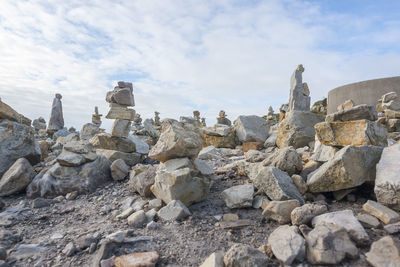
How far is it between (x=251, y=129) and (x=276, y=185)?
213 inches

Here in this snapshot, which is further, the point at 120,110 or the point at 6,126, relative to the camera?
the point at 120,110

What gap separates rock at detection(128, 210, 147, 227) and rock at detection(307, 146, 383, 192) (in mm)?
Result: 2375

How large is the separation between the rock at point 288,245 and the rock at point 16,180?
4.90 metres

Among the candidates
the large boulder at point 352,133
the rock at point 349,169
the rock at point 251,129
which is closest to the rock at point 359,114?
the large boulder at point 352,133

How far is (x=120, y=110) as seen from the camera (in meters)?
6.58

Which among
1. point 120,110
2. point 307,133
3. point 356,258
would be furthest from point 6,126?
point 307,133

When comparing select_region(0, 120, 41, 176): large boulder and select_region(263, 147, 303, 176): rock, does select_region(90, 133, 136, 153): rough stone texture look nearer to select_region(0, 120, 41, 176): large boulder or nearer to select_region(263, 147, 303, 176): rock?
select_region(0, 120, 41, 176): large boulder

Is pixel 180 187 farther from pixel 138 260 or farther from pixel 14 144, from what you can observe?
pixel 14 144

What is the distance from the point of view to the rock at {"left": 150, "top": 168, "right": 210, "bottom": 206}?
10.7 feet

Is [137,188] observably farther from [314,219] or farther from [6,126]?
[6,126]

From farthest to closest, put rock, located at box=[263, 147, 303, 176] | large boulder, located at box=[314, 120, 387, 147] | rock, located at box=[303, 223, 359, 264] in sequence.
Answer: rock, located at box=[263, 147, 303, 176] → large boulder, located at box=[314, 120, 387, 147] → rock, located at box=[303, 223, 359, 264]

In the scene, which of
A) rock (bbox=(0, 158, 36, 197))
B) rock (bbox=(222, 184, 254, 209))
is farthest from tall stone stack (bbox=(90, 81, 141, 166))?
rock (bbox=(222, 184, 254, 209))

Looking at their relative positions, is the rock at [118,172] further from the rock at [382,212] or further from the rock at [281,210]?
the rock at [382,212]

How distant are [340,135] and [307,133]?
251 centimetres
